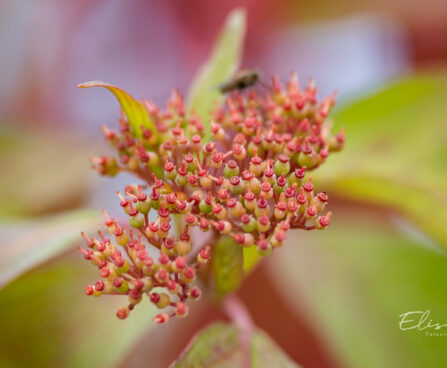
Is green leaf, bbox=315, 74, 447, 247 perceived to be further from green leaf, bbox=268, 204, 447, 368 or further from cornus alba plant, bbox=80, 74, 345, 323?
cornus alba plant, bbox=80, 74, 345, 323

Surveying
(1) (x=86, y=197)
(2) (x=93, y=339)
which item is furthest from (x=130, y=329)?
(1) (x=86, y=197)

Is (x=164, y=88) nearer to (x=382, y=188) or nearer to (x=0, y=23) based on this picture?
(x=0, y=23)

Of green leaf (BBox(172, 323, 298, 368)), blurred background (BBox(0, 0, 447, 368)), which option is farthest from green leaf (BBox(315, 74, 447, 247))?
green leaf (BBox(172, 323, 298, 368))

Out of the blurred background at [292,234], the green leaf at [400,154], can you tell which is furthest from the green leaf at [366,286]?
the green leaf at [400,154]

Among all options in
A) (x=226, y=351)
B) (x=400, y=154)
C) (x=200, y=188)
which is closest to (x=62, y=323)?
(x=226, y=351)

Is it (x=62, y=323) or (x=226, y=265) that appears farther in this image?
(x=62, y=323)

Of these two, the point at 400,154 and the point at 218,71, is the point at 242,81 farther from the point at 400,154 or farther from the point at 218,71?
the point at 400,154
